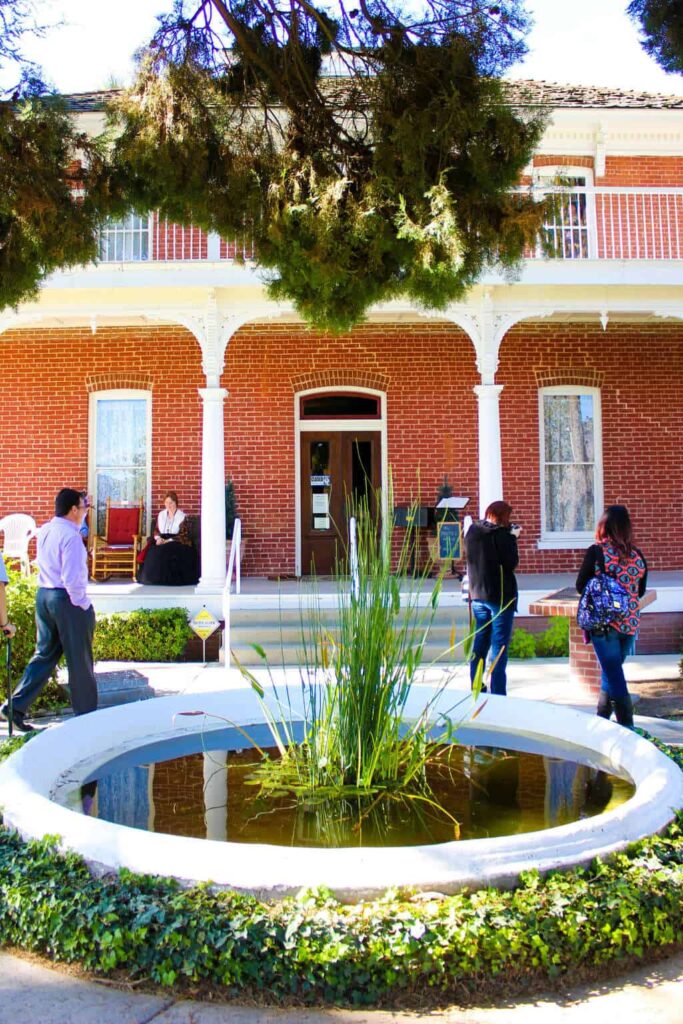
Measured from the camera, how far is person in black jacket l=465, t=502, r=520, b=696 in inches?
260

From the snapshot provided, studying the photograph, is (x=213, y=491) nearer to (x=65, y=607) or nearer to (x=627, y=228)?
A: (x=65, y=607)

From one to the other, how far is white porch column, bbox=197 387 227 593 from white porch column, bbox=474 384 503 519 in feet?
9.80

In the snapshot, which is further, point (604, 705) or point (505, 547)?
point (505, 547)

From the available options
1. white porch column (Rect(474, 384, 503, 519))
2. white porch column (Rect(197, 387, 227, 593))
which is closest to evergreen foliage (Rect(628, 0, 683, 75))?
white porch column (Rect(474, 384, 503, 519))

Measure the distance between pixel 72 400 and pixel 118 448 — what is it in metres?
0.91

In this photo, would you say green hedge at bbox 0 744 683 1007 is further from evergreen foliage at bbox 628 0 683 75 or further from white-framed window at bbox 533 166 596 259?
white-framed window at bbox 533 166 596 259

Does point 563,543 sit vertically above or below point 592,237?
below

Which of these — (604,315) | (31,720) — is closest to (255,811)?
(31,720)

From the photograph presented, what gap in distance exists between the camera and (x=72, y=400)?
13109mm

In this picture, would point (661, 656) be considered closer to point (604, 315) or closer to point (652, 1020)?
point (604, 315)

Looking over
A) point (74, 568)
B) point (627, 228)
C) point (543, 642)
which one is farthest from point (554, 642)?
point (74, 568)

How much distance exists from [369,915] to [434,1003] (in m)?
0.29

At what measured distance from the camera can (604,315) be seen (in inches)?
446

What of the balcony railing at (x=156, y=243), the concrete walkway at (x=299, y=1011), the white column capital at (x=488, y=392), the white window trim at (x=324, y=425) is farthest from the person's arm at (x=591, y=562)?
the white window trim at (x=324, y=425)
